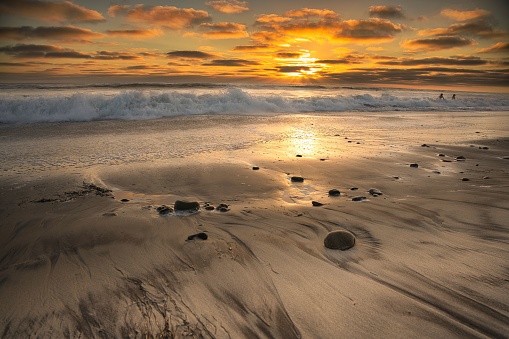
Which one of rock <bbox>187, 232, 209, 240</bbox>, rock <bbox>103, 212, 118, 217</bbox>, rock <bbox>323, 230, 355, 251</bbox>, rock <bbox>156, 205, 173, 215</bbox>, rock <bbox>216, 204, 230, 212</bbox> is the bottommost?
rock <bbox>103, 212, 118, 217</bbox>

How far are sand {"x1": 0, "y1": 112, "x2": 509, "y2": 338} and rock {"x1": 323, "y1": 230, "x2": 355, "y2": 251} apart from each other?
0.06m

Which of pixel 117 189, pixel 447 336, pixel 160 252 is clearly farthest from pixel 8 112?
pixel 447 336

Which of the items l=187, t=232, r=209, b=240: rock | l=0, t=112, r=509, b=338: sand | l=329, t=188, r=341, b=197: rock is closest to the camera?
l=0, t=112, r=509, b=338: sand

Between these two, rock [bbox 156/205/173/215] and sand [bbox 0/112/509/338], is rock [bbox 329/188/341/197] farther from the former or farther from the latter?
rock [bbox 156/205/173/215]

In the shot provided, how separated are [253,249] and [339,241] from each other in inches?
35.4

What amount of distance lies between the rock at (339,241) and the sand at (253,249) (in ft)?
0.20

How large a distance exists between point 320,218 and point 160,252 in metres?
2.00

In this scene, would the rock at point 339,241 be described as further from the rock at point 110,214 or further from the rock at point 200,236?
the rock at point 110,214

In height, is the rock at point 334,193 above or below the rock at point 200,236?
above

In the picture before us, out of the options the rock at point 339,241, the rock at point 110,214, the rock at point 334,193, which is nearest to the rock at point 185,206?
the rock at point 110,214

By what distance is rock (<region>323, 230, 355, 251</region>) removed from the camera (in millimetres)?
3279

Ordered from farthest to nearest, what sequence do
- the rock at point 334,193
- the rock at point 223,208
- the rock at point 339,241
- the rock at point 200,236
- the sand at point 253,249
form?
the rock at point 334,193 < the rock at point 223,208 < the rock at point 200,236 < the rock at point 339,241 < the sand at point 253,249

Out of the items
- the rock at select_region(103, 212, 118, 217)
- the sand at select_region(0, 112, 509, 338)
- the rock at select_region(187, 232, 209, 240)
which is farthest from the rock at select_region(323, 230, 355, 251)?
the rock at select_region(103, 212, 118, 217)

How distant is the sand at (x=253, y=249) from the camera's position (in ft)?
7.43
